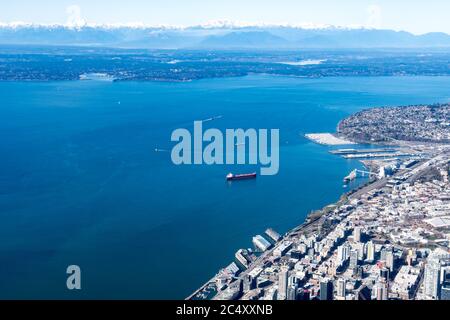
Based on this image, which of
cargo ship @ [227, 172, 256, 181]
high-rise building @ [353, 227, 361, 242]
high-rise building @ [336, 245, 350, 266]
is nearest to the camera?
high-rise building @ [336, 245, 350, 266]

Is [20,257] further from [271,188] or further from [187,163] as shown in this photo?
[187,163]

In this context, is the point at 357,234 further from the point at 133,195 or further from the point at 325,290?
the point at 133,195

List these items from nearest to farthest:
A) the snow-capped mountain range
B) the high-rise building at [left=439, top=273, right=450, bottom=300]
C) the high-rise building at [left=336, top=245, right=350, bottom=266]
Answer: the high-rise building at [left=439, top=273, right=450, bottom=300] → the high-rise building at [left=336, top=245, right=350, bottom=266] → the snow-capped mountain range

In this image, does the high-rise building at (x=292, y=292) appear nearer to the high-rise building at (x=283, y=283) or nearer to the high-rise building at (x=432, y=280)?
the high-rise building at (x=283, y=283)

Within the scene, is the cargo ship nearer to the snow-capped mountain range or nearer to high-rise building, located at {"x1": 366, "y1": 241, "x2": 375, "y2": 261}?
high-rise building, located at {"x1": 366, "y1": 241, "x2": 375, "y2": 261}

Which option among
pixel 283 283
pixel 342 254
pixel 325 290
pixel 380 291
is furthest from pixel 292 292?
pixel 342 254

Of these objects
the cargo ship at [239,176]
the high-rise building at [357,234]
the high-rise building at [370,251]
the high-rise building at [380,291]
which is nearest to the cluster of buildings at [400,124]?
the cargo ship at [239,176]

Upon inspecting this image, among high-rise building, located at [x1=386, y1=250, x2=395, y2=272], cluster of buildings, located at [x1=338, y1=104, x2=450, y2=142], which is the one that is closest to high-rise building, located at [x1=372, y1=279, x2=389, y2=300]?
high-rise building, located at [x1=386, y1=250, x2=395, y2=272]
